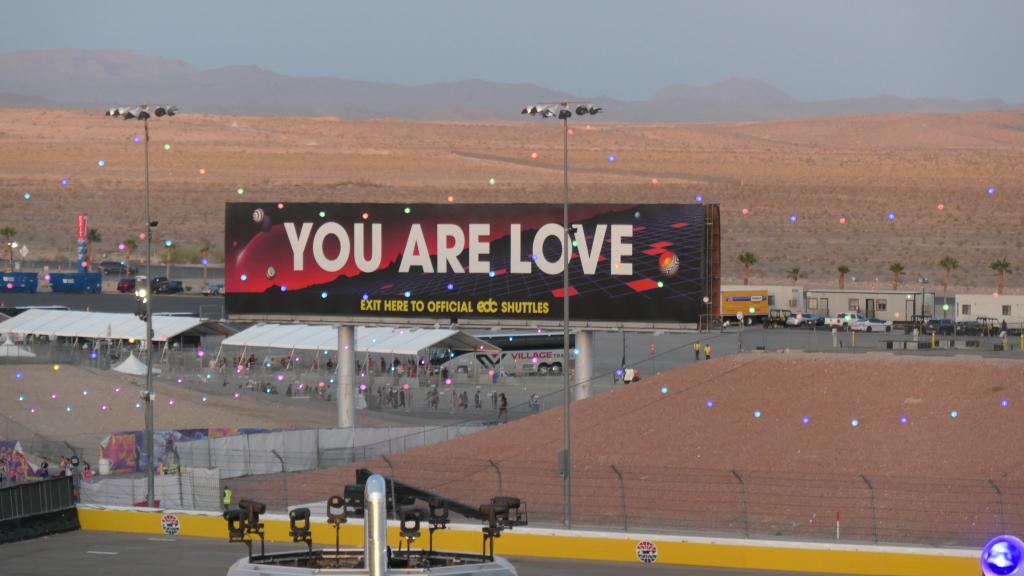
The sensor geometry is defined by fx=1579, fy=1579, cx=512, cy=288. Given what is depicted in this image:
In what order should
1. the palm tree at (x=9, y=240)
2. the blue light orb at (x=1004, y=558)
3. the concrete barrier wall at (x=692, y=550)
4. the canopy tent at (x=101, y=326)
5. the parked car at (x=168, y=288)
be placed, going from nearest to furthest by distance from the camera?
the blue light orb at (x=1004, y=558)
the concrete barrier wall at (x=692, y=550)
the canopy tent at (x=101, y=326)
the parked car at (x=168, y=288)
the palm tree at (x=9, y=240)

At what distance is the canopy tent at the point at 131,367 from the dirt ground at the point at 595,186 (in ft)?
192

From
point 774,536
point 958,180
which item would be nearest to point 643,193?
point 958,180

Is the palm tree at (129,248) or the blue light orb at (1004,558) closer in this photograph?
the blue light orb at (1004,558)

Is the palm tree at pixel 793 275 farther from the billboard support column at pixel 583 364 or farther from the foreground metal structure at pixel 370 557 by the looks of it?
the foreground metal structure at pixel 370 557

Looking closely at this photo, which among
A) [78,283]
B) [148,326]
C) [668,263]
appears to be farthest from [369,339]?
[78,283]

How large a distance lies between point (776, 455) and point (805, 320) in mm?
45454

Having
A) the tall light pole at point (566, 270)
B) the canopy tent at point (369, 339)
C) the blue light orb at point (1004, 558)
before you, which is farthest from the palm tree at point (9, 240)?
the blue light orb at point (1004, 558)

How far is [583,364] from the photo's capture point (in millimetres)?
47625

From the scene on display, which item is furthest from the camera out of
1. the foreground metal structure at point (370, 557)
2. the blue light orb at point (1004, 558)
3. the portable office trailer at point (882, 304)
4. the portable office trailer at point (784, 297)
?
the portable office trailer at point (784, 297)

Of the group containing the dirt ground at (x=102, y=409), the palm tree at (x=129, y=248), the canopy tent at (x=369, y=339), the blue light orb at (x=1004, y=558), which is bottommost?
the dirt ground at (x=102, y=409)

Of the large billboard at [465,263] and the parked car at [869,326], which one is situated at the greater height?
the large billboard at [465,263]

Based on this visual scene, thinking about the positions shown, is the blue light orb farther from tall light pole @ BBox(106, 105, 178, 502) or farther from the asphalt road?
tall light pole @ BBox(106, 105, 178, 502)

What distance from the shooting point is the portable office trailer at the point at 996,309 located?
7706 cm

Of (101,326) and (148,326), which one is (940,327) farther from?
(148,326)
